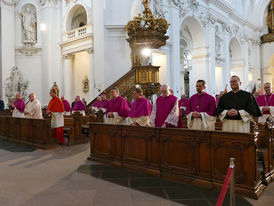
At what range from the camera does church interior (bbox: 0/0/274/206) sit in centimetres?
387

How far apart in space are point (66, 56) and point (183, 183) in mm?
14981

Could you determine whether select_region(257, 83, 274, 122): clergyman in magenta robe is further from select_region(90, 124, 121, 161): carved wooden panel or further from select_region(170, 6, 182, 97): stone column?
select_region(170, 6, 182, 97): stone column

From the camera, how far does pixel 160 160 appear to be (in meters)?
4.73

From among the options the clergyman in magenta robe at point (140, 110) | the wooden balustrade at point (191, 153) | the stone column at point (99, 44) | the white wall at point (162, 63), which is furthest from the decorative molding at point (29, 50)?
the wooden balustrade at point (191, 153)

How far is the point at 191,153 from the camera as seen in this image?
4289 millimetres

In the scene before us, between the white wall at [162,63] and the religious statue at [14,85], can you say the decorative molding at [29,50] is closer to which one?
the religious statue at [14,85]

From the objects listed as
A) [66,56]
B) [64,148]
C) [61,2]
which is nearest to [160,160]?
[64,148]

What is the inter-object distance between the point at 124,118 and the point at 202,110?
255 cm

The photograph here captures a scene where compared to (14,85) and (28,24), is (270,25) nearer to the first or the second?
(28,24)

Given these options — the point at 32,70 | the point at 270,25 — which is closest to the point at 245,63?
the point at 270,25

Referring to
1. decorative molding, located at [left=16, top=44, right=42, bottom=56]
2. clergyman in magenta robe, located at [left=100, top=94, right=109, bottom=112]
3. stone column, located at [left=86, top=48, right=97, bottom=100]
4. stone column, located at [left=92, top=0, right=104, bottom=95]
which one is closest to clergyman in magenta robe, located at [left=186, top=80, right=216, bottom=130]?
clergyman in magenta robe, located at [left=100, top=94, right=109, bottom=112]

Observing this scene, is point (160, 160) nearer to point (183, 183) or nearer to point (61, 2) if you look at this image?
point (183, 183)

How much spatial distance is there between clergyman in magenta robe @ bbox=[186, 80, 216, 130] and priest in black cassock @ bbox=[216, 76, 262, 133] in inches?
12.3

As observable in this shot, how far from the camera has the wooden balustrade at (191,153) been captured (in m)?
3.76
